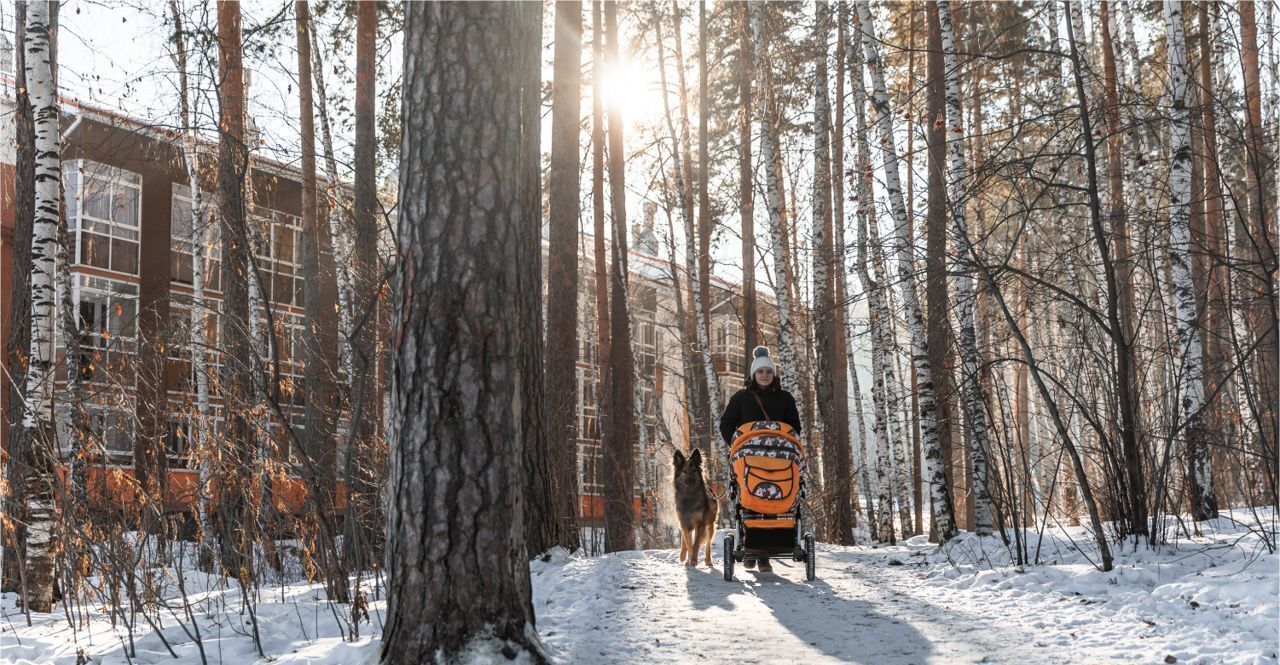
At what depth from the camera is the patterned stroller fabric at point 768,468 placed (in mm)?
8281

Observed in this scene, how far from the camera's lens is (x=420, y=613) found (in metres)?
4.52

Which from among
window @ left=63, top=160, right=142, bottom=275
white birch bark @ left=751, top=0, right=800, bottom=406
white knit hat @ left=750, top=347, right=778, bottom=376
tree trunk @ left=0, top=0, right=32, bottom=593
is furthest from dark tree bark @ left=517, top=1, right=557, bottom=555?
window @ left=63, top=160, right=142, bottom=275

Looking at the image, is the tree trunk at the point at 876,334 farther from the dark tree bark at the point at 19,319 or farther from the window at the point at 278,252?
the dark tree bark at the point at 19,319

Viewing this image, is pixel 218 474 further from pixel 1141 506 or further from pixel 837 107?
pixel 837 107

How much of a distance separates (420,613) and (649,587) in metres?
3.47

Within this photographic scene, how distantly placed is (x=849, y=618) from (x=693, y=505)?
2.72 metres

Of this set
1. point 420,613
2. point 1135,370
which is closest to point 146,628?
point 420,613

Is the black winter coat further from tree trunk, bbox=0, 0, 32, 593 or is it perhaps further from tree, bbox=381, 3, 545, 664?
tree trunk, bbox=0, 0, 32, 593

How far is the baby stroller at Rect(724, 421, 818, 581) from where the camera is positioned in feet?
27.2

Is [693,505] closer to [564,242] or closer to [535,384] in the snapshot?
[535,384]

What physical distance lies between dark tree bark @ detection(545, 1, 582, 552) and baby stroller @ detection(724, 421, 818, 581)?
3009 mm

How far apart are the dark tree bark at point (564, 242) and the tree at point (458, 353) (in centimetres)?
627

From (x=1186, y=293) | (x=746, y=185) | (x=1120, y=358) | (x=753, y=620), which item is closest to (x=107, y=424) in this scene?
(x=753, y=620)

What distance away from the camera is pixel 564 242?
11844 mm
